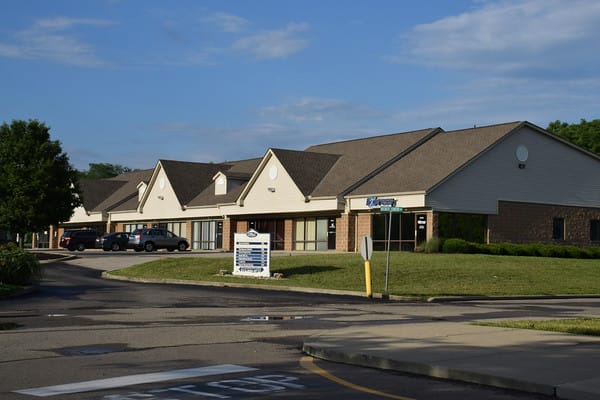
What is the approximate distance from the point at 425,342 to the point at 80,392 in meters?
5.86

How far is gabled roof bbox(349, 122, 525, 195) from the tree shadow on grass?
11.9 meters

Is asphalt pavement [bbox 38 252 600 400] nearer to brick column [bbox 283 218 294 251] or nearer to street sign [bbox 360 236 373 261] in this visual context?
street sign [bbox 360 236 373 261]

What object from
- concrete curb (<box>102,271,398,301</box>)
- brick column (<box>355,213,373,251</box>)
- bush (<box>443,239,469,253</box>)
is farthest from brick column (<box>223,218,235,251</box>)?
concrete curb (<box>102,271,398,301</box>)

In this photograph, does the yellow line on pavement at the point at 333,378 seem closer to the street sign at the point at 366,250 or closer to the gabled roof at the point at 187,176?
the street sign at the point at 366,250

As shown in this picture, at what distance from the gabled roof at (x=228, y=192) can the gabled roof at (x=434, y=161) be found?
13.7 meters

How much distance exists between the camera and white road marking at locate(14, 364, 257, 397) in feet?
29.7

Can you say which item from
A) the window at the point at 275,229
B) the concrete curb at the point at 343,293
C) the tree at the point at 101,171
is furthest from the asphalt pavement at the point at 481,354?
the tree at the point at 101,171

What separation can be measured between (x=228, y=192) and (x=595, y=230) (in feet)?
85.0

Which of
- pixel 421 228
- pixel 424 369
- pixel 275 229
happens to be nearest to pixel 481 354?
pixel 424 369

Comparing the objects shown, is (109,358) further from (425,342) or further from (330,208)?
(330,208)

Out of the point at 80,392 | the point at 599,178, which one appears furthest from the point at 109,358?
the point at 599,178

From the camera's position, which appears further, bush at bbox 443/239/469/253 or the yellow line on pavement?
bush at bbox 443/239/469/253

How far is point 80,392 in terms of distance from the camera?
9.02 meters

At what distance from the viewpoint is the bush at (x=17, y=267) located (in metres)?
27.5
